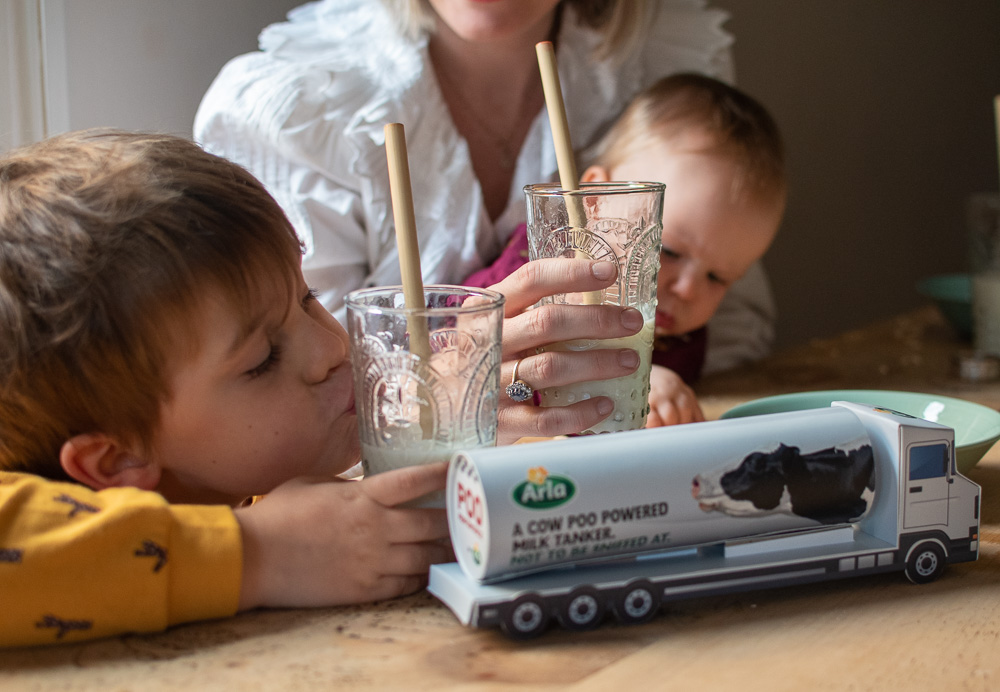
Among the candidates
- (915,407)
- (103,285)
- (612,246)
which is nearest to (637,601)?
(612,246)

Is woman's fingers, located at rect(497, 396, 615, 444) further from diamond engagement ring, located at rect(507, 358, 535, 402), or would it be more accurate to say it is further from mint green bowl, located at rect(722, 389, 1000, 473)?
mint green bowl, located at rect(722, 389, 1000, 473)

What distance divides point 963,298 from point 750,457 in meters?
1.34

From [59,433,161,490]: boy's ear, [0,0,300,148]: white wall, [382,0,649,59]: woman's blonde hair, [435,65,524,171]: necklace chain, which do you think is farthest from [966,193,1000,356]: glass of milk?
[59,433,161,490]: boy's ear

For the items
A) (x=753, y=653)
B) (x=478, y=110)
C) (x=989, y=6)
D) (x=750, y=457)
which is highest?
(x=989, y=6)

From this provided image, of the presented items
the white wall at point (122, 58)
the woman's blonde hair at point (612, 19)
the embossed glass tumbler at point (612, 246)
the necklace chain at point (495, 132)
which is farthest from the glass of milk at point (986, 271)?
the white wall at point (122, 58)

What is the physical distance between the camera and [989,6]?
2.87 m

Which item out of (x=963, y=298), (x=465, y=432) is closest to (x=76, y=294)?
(x=465, y=432)

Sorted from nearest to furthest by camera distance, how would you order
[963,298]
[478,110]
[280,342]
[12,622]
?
[12,622] < [280,342] < [478,110] < [963,298]

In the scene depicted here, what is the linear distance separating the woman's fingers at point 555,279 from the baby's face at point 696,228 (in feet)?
1.97

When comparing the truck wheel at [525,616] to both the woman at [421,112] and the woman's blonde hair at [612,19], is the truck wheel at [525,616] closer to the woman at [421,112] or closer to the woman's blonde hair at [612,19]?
the woman at [421,112]

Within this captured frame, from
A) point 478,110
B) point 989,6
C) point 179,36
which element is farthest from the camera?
point 989,6

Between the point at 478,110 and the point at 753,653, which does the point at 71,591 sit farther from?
the point at 478,110

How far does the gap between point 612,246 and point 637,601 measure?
0.30 m

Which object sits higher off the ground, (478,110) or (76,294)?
(478,110)
